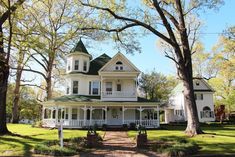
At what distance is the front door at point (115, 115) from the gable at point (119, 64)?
4.97m

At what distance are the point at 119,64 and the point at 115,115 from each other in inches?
254

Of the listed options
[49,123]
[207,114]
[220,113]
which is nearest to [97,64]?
[49,123]

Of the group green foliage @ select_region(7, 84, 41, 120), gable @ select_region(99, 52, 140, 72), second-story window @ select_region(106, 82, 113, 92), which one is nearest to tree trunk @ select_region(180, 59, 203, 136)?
gable @ select_region(99, 52, 140, 72)

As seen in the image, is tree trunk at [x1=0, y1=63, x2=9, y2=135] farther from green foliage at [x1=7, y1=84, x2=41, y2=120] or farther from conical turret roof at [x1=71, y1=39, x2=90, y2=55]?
green foliage at [x1=7, y1=84, x2=41, y2=120]

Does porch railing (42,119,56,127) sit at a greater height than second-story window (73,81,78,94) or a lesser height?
lesser

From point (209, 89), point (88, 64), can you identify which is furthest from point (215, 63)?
point (88, 64)

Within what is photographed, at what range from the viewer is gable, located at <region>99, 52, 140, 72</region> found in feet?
109

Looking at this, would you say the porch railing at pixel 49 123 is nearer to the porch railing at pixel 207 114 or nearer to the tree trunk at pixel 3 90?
the tree trunk at pixel 3 90

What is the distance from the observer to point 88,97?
109 feet

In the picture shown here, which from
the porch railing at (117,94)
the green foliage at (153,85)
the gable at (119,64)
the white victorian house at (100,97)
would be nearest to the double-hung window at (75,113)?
the white victorian house at (100,97)

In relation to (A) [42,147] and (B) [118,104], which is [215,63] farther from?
(A) [42,147]

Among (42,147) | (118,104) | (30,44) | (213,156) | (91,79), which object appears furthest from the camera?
(91,79)

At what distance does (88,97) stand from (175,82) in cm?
3415

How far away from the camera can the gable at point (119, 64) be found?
3331 cm
